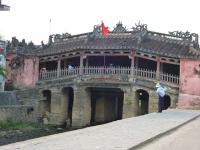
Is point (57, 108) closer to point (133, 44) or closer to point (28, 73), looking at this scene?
point (28, 73)

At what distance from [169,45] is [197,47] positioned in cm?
205

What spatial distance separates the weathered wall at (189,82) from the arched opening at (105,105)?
19.9ft

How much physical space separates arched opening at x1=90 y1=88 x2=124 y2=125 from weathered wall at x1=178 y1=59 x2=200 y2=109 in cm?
607

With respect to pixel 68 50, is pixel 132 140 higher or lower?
lower

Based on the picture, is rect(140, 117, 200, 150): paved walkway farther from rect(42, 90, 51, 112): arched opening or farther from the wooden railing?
rect(42, 90, 51, 112): arched opening

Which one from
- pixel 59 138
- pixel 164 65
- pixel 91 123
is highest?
pixel 164 65

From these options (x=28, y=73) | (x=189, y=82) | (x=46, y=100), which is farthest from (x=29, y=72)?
(x=189, y=82)

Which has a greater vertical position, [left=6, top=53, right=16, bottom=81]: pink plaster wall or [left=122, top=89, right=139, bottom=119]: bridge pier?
[left=6, top=53, right=16, bottom=81]: pink plaster wall

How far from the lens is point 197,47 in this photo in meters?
29.6

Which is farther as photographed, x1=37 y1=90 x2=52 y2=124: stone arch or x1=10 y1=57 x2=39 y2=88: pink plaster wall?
x1=10 y1=57 x2=39 y2=88: pink plaster wall

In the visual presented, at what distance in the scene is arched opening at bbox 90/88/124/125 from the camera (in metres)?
34.4

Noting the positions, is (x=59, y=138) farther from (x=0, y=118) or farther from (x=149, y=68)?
(x=149, y=68)

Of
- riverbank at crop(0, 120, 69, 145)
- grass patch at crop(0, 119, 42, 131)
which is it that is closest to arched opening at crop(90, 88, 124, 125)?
riverbank at crop(0, 120, 69, 145)

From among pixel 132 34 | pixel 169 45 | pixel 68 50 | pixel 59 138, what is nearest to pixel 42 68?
pixel 68 50
